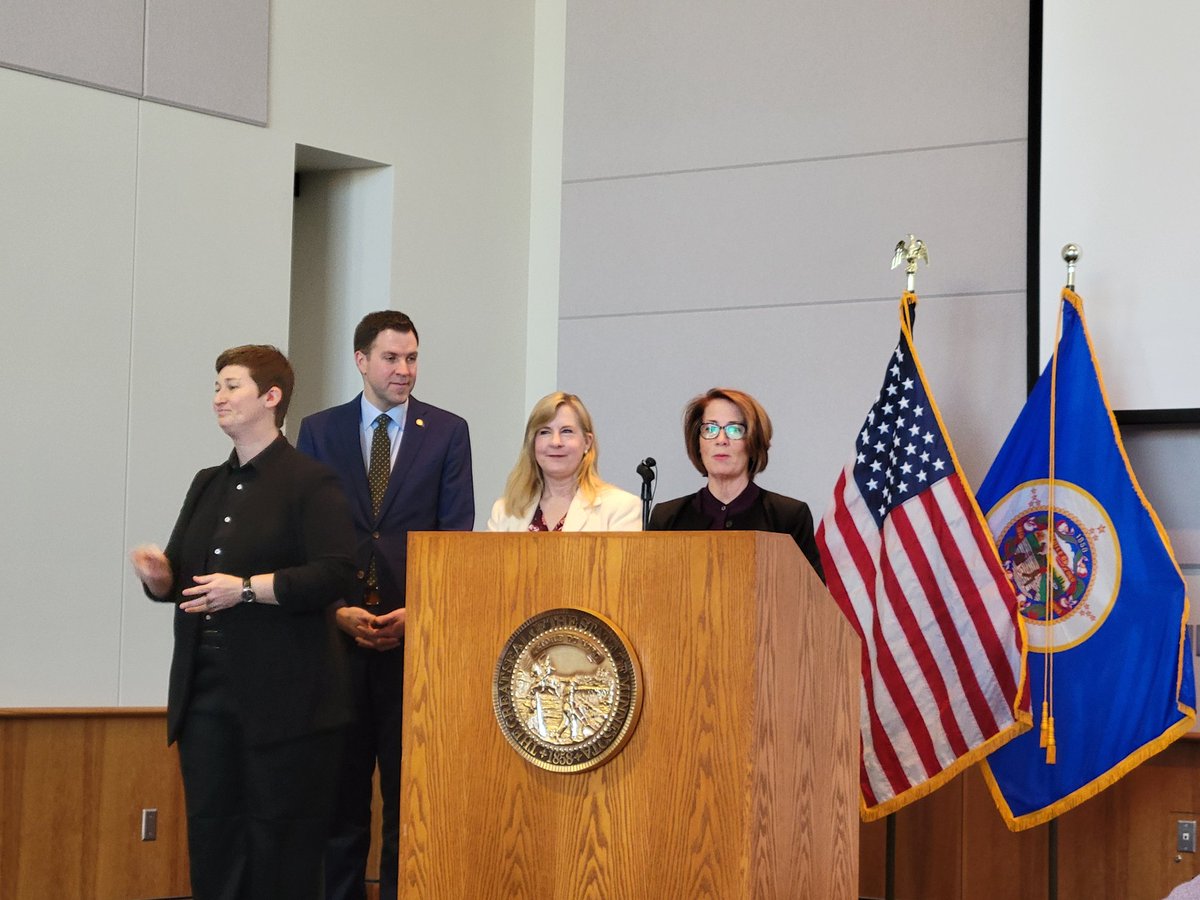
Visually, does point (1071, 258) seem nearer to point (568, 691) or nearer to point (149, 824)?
point (568, 691)

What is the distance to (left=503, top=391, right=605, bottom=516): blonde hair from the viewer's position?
3527mm

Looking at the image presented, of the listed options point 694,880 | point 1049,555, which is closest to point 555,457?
point 694,880

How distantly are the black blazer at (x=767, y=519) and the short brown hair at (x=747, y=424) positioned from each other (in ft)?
0.29

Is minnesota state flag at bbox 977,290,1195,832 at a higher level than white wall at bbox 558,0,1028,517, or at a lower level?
lower

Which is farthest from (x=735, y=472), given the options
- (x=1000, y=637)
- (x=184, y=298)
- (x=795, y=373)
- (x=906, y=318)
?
(x=184, y=298)

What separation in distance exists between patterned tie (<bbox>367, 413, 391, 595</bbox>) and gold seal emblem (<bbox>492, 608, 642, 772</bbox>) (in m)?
1.67

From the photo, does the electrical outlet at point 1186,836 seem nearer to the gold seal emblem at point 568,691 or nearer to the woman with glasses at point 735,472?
the woman with glasses at point 735,472

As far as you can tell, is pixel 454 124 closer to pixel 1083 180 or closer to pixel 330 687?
pixel 1083 180

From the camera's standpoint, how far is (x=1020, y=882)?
189 inches

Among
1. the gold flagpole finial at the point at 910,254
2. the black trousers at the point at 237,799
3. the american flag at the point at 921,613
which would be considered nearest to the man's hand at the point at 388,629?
the black trousers at the point at 237,799

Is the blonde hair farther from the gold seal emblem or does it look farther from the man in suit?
the gold seal emblem

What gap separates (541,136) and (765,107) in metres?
1.08

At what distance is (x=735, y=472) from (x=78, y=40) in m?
2.73

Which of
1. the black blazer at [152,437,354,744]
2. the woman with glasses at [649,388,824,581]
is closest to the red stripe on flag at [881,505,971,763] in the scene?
the woman with glasses at [649,388,824,581]
